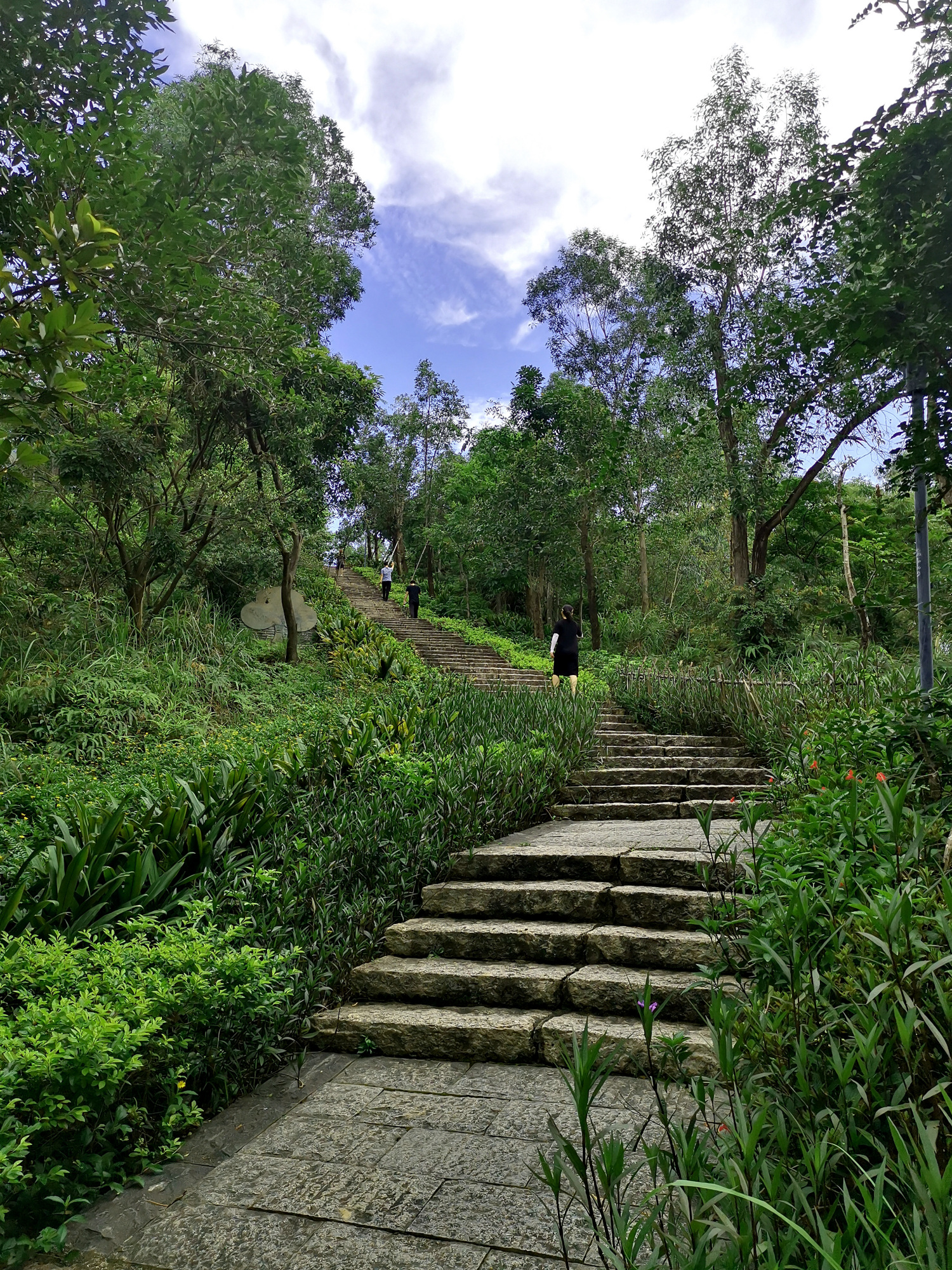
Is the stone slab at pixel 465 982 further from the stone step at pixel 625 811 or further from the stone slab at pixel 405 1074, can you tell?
the stone step at pixel 625 811

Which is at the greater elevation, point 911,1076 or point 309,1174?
point 911,1076

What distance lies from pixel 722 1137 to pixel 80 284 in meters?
3.29

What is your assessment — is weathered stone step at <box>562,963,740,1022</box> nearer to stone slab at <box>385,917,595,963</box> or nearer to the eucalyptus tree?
stone slab at <box>385,917,595,963</box>

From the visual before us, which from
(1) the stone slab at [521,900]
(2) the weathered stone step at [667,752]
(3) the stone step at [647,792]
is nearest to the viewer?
(1) the stone slab at [521,900]

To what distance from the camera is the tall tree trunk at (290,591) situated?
40.5ft

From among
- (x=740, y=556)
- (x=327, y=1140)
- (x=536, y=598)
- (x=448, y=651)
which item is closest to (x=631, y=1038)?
(x=327, y=1140)

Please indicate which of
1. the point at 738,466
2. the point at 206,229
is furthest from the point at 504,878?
the point at 738,466

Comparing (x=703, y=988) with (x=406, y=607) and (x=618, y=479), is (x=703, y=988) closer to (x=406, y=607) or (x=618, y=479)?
(x=618, y=479)

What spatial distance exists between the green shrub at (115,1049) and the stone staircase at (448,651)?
6420 millimetres

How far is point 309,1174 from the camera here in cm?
240

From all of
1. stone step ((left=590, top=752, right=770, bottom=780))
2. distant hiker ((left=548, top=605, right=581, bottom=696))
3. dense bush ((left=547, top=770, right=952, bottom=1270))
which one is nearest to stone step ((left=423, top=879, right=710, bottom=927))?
dense bush ((left=547, top=770, right=952, bottom=1270))

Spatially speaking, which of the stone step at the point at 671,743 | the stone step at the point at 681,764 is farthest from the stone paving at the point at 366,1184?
the stone step at the point at 671,743

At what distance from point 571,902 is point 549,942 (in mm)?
376

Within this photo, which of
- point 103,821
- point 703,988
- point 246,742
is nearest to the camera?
point 703,988
